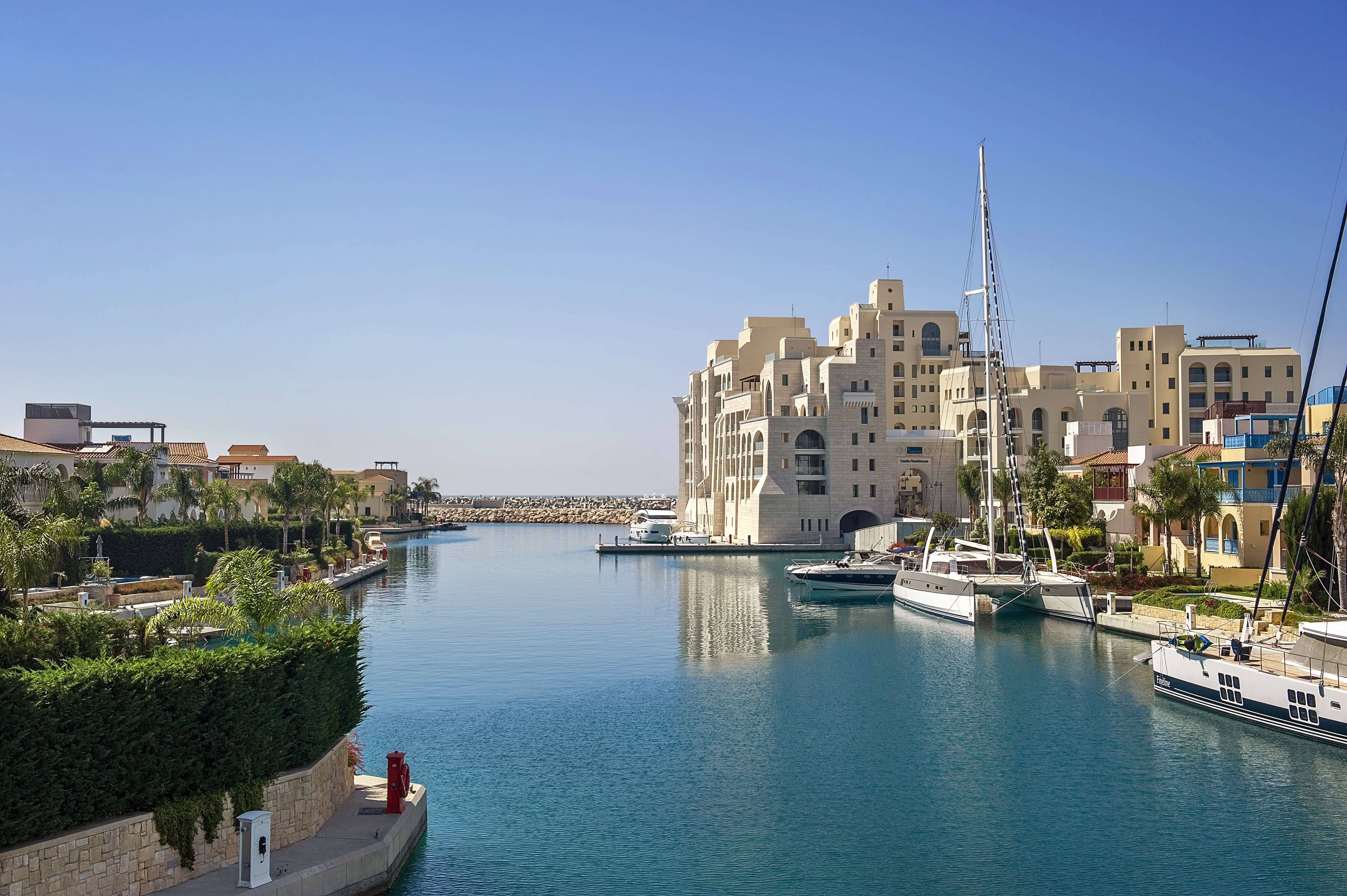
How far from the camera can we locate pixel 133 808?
17.0 metres

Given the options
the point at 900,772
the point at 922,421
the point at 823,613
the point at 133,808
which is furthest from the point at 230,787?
the point at 922,421

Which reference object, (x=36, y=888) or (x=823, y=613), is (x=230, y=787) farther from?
(x=823, y=613)

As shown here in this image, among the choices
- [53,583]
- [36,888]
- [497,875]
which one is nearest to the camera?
[36,888]

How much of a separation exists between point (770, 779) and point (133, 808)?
15278 mm

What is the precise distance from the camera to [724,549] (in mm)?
110250

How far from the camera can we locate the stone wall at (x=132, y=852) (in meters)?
15.5

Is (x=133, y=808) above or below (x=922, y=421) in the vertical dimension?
below

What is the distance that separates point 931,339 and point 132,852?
122 m

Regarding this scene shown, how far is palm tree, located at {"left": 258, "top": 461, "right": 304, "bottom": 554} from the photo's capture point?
3189 inches

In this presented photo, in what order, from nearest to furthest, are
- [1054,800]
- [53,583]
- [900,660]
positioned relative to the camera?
[1054,800]
[900,660]
[53,583]

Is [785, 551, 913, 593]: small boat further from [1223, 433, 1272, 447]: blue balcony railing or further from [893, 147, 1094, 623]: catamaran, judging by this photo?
[1223, 433, 1272, 447]: blue balcony railing

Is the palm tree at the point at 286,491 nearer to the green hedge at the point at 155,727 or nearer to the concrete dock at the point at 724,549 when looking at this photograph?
the concrete dock at the point at 724,549

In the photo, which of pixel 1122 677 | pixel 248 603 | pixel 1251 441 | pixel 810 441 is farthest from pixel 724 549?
pixel 248 603

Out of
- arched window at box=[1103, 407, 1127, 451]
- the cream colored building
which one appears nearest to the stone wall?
the cream colored building
